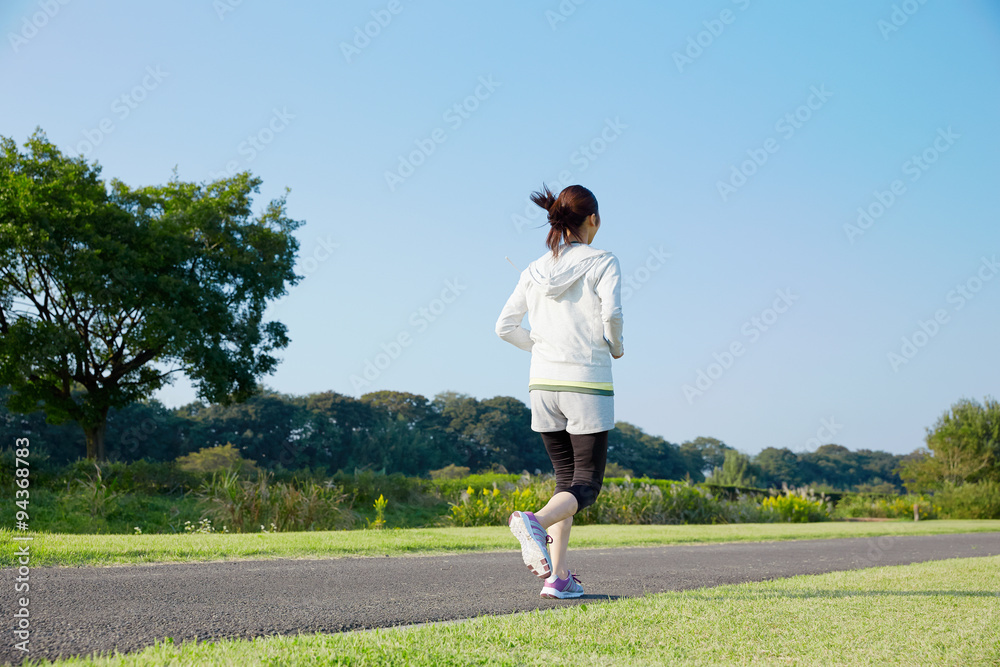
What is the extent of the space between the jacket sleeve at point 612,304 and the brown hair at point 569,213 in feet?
1.29

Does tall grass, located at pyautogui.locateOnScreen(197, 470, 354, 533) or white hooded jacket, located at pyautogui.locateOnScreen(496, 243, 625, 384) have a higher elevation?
white hooded jacket, located at pyautogui.locateOnScreen(496, 243, 625, 384)

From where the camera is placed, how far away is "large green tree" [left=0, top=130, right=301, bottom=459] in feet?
66.5

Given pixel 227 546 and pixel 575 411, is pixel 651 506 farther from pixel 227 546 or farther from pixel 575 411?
pixel 575 411

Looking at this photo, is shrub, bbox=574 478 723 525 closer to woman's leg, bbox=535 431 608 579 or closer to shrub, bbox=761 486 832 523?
shrub, bbox=761 486 832 523

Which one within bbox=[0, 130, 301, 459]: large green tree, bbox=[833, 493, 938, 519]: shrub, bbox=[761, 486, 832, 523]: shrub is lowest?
bbox=[833, 493, 938, 519]: shrub

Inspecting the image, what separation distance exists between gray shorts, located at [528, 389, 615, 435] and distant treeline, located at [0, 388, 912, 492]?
32.5 metres

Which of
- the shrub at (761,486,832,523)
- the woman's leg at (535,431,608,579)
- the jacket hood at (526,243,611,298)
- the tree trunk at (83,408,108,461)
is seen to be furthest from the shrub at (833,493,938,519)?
the tree trunk at (83,408,108,461)

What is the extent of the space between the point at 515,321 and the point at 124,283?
20.2 m

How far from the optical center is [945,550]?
885cm

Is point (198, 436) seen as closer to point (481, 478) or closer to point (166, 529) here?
point (481, 478)

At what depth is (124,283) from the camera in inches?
814

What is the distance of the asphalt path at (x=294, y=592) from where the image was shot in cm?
270

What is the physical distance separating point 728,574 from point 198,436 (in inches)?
1816

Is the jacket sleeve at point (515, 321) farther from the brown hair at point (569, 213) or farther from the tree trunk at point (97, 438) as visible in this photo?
the tree trunk at point (97, 438)
